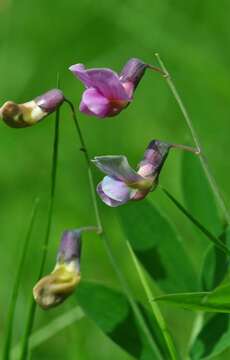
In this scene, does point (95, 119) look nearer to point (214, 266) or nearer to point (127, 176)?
point (214, 266)

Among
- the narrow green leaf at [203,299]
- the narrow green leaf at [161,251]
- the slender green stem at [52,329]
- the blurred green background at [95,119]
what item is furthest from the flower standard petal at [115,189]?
the blurred green background at [95,119]

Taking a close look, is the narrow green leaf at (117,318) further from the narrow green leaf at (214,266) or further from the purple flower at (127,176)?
the purple flower at (127,176)

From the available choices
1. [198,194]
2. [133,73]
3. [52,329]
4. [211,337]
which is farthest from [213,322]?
[52,329]

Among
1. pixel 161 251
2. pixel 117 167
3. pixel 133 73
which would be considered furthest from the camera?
pixel 161 251

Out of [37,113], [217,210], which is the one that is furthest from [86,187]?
[37,113]

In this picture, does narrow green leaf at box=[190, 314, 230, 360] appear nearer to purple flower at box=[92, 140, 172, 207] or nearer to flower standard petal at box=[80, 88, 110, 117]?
purple flower at box=[92, 140, 172, 207]

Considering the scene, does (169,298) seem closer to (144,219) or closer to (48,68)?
(144,219)

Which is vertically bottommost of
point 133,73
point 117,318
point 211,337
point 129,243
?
point 211,337
